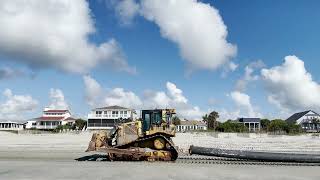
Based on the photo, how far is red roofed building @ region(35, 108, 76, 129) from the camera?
5556 inches

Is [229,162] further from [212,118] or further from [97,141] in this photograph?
[212,118]

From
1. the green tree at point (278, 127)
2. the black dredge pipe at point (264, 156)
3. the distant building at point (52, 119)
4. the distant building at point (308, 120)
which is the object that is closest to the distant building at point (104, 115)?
the distant building at point (52, 119)

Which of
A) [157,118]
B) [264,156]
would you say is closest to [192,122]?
[157,118]

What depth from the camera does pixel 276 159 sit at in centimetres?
2409

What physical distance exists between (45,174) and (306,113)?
550 feet

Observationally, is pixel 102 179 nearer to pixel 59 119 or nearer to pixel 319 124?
pixel 59 119

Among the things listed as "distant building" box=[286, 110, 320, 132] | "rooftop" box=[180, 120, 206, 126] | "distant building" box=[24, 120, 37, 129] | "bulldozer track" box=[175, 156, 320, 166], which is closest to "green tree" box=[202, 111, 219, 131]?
"rooftop" box=[180, 120, 206, 126]

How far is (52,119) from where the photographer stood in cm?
14288

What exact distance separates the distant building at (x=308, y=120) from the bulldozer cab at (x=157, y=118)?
14901cm

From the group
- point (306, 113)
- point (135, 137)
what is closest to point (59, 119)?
point (306, 113)

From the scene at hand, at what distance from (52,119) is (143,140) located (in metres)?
123

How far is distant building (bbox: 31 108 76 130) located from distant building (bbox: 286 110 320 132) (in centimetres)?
8516

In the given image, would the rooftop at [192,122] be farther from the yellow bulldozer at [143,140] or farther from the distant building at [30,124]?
the yellow bulldozer at [143,140]

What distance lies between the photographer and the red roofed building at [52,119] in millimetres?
141125
